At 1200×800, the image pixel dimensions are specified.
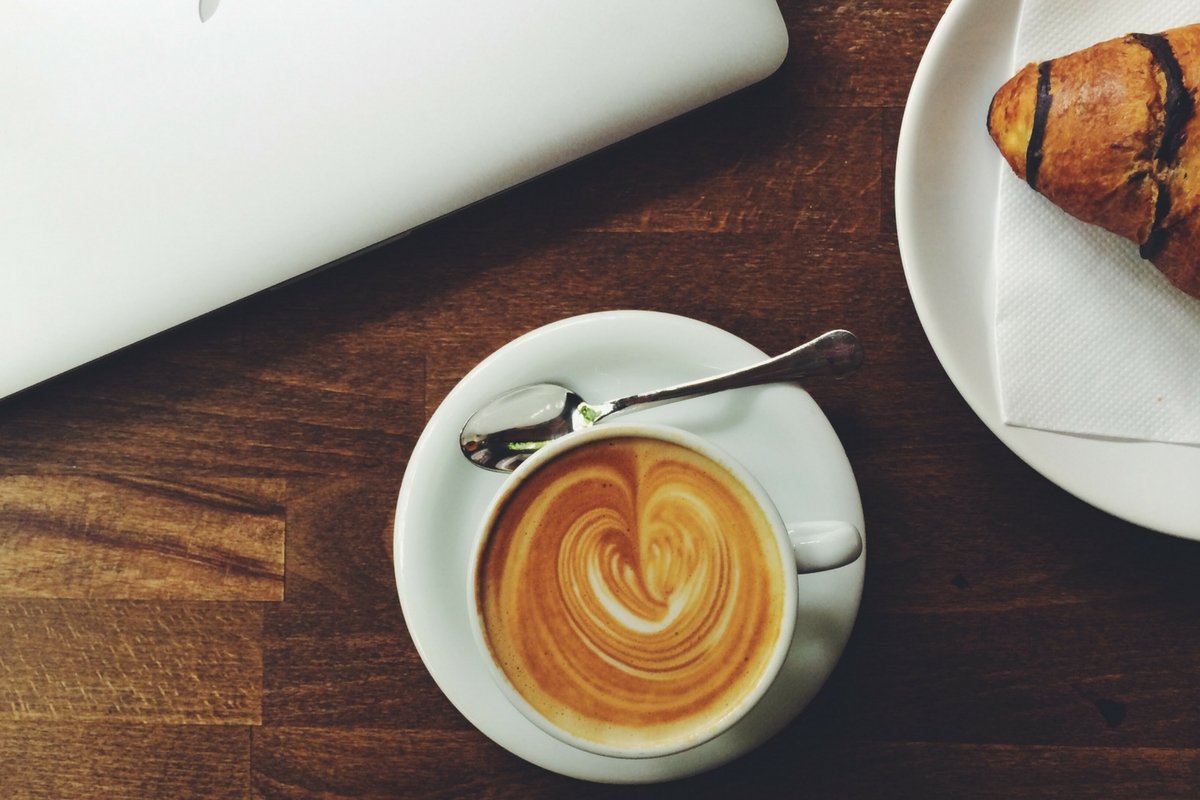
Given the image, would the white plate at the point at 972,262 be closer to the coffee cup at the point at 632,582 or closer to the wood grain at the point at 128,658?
the coffee cup at the point at 632,582

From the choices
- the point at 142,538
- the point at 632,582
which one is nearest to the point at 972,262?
the point at 632,582

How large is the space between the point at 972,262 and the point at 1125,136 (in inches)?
4.9

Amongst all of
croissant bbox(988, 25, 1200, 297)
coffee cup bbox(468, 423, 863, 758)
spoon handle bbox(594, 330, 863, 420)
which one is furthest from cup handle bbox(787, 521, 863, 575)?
croissant bbox(988, 25, 1200, 297)

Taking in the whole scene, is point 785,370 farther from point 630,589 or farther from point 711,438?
point 630,589

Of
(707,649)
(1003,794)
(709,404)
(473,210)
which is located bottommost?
(1003,794)

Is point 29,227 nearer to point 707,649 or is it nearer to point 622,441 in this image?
point 622,441

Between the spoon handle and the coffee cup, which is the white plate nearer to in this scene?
the spoon handle

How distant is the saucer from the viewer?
0.64 metres

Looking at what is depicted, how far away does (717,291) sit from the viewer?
717 mm

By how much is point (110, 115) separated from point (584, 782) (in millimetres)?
602

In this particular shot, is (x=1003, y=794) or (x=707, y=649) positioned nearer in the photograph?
(x=707, y=649)

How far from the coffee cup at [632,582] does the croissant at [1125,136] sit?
0.29 metres

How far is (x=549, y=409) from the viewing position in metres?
0.65

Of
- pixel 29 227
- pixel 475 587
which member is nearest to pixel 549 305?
pixel 475 587
